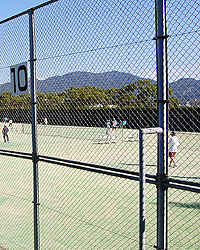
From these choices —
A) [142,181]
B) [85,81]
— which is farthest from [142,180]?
[85,81]

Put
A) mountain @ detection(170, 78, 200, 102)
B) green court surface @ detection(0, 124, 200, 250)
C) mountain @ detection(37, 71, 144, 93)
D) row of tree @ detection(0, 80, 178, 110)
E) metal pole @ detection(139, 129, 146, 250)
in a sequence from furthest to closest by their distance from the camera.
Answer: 1. green court surface @ detection(0, 124, 200, 250)
2. mountain @ detection(37, 71, 144, 93)
3. row of tree @ detection(0, 80, 178, 110)
4. mountain @ detection(170, 78, 200, 102)
5. metal pole @ detection(139, 129, 146, 250)

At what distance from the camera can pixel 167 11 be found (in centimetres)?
282

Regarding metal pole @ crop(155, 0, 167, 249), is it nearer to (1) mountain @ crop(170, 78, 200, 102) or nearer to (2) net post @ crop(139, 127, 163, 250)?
(1) mountain @ crop(170, 78, 200, 102)

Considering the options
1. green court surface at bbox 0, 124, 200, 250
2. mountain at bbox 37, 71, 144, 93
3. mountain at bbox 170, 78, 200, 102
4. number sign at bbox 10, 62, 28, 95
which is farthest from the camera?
green court surface at bbox 0, 124, 200, 250

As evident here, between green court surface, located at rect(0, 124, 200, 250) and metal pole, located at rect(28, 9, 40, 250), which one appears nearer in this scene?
metal pole, located at rect(28, 9, 40, 250)

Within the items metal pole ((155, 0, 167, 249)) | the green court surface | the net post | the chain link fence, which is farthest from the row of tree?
the net post

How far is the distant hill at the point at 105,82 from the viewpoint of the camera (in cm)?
273

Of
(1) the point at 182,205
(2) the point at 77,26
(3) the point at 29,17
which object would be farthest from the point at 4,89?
(1) the point at 182,205

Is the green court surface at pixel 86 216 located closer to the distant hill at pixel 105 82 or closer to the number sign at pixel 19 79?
the distant hill at pixel 105 82

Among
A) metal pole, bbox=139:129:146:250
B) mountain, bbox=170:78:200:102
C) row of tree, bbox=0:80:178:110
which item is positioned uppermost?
row of tree, bbox=0:80:178:110

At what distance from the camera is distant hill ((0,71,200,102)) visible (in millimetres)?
2729

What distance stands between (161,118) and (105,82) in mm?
876

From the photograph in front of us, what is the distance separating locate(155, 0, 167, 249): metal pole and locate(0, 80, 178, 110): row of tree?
226mm

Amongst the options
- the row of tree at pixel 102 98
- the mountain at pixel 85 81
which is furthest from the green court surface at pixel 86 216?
the mountain at pixel 85 81
